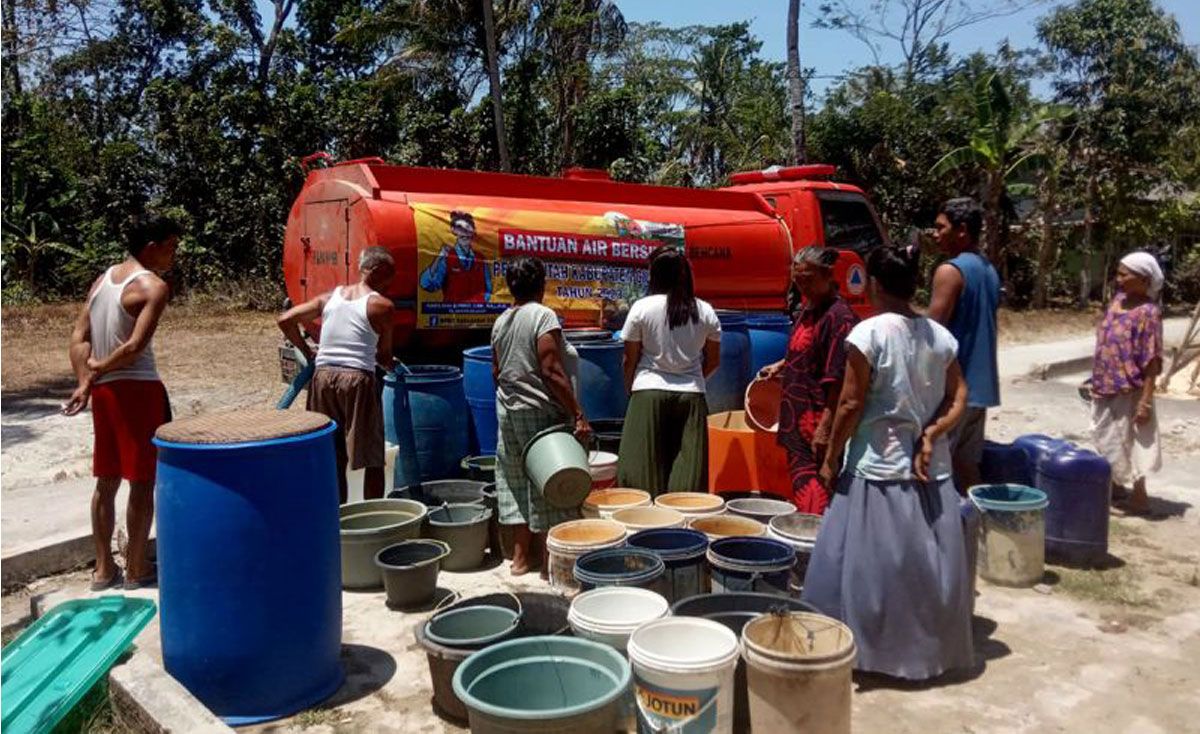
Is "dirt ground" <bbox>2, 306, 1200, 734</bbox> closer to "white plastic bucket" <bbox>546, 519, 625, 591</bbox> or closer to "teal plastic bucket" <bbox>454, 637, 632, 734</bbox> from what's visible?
"teal plastic bucket" <bbox>454, 637, 632, 734</bbox>

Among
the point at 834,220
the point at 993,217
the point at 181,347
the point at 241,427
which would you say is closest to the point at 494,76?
the point at 181,347

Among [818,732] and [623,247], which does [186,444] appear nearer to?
[818,732]

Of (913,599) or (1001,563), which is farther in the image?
(1001,563)

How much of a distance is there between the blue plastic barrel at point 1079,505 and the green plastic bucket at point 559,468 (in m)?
2.74

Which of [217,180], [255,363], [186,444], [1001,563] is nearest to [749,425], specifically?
[1001,563]

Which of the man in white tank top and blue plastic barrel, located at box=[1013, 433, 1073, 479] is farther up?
the man in white tank top

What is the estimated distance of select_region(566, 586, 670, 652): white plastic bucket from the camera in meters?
3.30

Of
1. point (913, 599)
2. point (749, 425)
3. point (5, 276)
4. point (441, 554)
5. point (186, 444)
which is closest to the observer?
point (186, 444)

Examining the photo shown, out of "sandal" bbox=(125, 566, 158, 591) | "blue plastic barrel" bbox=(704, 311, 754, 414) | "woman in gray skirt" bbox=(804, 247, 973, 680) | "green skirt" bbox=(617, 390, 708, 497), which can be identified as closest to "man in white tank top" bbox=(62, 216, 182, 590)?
"sandal" bbox=(125, 566, 158, 591)

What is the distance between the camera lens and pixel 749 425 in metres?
5.92

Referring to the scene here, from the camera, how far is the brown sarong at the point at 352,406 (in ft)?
16.6

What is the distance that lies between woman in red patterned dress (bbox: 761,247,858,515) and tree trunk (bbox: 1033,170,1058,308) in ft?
61.3

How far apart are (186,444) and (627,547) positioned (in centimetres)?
185

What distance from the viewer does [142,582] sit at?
454 cm
